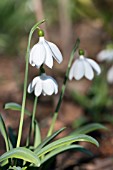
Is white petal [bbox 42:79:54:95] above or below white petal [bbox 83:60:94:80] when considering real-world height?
below

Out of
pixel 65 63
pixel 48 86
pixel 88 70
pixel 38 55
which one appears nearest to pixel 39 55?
pixel 38 55

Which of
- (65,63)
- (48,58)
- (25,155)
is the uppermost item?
(48,58)

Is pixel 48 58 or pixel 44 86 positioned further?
pixel 44 86

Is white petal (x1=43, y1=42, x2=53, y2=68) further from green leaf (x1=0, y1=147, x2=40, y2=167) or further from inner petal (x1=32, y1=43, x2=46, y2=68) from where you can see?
green leaf (x1=0, y1=147, x2=40, y2=167)

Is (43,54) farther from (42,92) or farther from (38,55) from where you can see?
(42,92)

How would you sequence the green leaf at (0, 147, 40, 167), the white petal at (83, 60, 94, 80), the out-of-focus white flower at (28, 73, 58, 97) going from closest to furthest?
the green leaf at (0, 147, 40, 167)
the out-of-focus white flower at (28, 73, 58, 97)
the white petal at (83, 60, 94, 80)

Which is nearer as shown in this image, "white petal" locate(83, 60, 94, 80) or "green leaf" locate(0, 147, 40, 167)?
"green leaf" locate(0, 147, 40, 167)

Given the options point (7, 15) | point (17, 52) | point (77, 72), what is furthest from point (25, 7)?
point (77, 72)

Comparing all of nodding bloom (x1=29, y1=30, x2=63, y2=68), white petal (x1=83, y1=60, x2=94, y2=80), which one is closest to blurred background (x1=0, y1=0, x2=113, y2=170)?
white petal (x1=83, y1=60, x2=94, y2=80)
